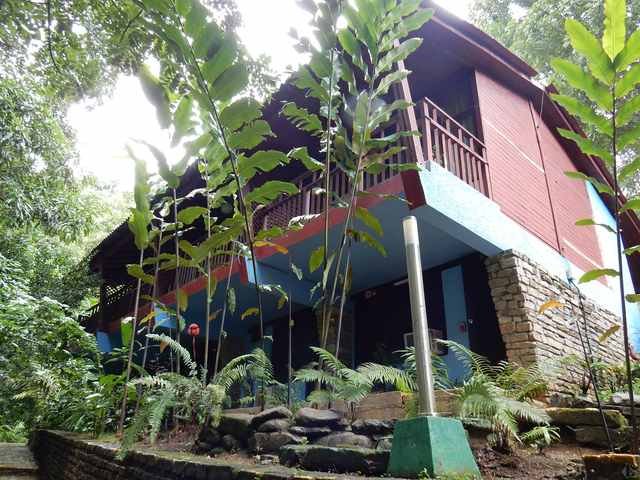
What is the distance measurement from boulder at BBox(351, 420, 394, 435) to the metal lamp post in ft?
3.58

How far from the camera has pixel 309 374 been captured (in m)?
3.55

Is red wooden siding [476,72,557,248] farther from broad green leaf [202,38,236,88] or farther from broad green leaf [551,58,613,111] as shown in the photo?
broad green leaf [202,38,236,88]

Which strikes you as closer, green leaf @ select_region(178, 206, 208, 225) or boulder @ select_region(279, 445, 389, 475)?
boulder @ select_region(279, 445, 389, 475)

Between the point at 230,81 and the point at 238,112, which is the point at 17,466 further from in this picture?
the point at 230,81

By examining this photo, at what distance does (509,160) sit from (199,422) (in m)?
5.91

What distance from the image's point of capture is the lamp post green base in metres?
2.06

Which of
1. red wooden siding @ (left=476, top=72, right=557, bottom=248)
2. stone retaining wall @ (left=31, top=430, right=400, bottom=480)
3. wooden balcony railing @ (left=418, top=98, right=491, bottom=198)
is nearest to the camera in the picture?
stone retaining wall @ (left=31, top=430, right=400, bottom=480)

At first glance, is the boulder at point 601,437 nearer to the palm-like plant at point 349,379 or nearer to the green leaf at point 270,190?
the palm-like plant at point 349,379

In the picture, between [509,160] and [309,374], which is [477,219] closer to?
[509,160]

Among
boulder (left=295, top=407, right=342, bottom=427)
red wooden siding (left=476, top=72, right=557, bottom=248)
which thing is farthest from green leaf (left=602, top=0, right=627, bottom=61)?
red wooden siding (left=476, top=72, right=557, bottom=248)

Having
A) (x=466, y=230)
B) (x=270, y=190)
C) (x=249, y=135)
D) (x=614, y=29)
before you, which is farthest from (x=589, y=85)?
(x=466, y=230)

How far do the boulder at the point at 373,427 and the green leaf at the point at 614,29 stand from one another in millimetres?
2567

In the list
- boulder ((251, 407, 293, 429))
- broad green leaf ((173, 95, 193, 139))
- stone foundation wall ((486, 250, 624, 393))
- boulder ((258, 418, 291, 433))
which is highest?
broad green leaf ((173, 95, 193, 139))

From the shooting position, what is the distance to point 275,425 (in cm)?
348
